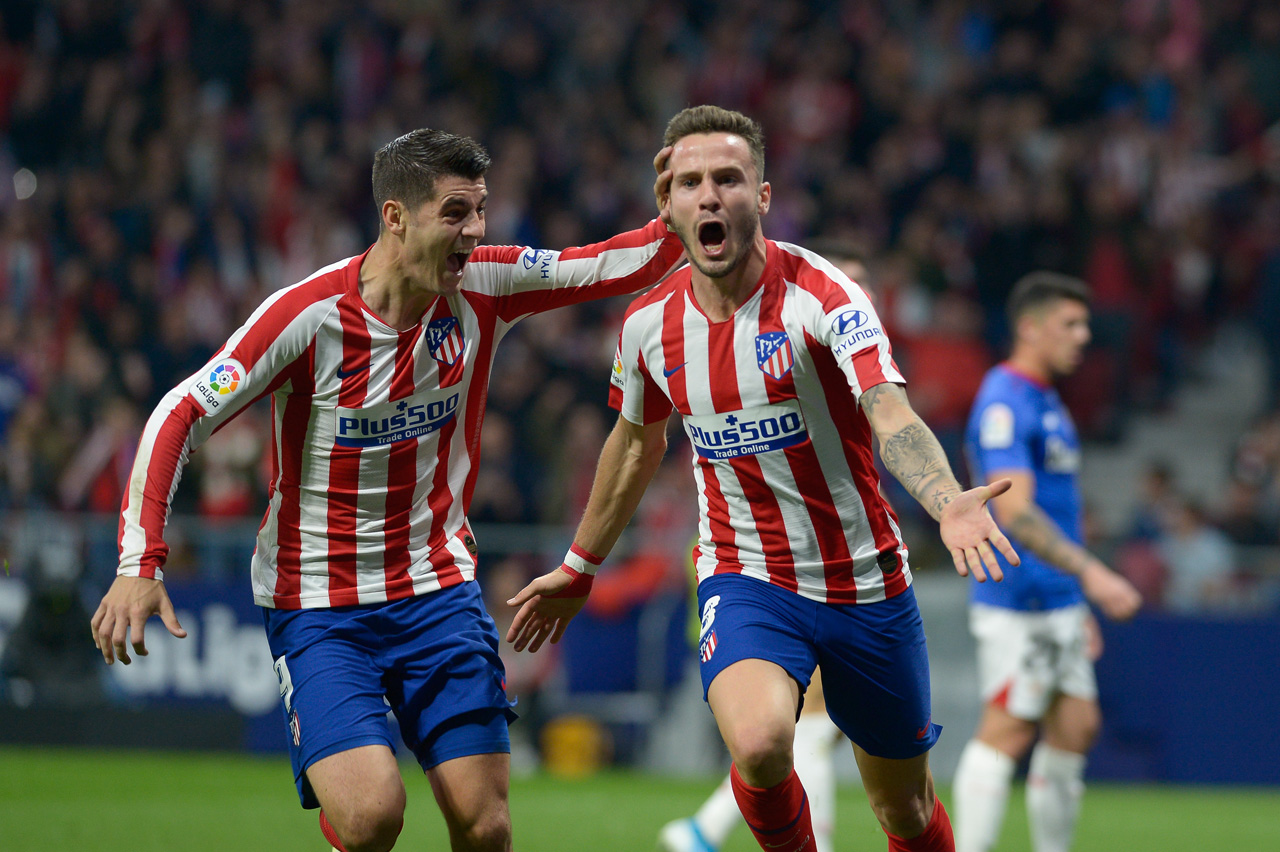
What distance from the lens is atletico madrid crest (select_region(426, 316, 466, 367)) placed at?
4.70m

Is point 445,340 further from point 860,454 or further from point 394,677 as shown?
point 860,454

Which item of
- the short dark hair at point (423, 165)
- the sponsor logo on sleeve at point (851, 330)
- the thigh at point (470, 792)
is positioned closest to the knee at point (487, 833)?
the thigh at point (470, 792)

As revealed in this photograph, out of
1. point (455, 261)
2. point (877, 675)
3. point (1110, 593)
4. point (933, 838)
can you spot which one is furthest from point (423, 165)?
point (1110, 593)

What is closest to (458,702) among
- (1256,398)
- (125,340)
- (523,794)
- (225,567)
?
(523,794)

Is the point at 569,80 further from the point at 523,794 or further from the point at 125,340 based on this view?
the point at 523,794

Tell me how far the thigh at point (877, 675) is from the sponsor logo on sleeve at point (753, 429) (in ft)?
1.78

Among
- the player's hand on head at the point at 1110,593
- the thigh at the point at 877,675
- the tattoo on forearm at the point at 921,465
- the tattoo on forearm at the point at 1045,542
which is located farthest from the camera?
the tattoo on forearm at the point at 1045,542

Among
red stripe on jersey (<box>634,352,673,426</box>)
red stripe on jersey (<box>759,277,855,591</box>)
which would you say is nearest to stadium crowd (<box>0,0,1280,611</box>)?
red stripe on jersey (<box>634,352,673,426</box>)

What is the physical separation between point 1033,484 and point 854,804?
396 centimetres

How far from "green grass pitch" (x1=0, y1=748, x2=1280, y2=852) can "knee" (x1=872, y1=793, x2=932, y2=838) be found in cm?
311

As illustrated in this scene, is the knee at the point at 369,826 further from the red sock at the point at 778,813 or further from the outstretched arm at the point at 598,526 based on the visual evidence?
the red sock at the point at 778,813

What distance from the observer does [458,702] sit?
14.9 ft

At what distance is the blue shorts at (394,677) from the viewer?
4426 mm

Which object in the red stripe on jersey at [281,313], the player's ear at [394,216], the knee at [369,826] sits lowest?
the knee at [369,826]
